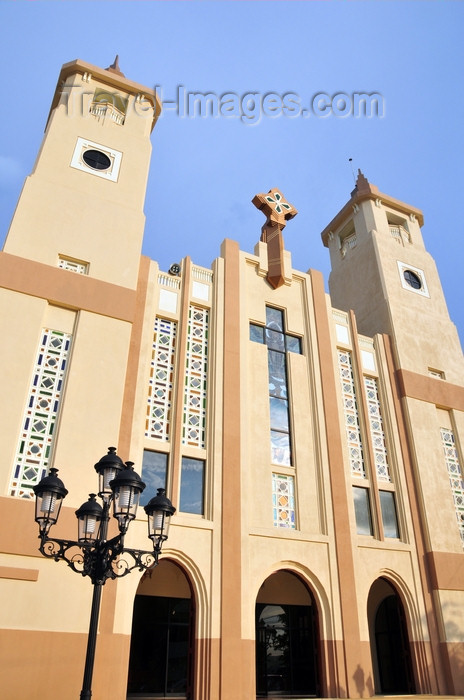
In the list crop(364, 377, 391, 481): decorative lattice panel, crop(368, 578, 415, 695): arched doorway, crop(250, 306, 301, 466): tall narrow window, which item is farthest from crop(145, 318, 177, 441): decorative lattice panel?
crop(368, 578, 415, 695): arched doorway

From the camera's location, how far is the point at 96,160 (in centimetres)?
1462

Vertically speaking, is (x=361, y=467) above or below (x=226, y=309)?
below

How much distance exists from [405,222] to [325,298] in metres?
6.83

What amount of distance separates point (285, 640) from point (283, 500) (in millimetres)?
3897

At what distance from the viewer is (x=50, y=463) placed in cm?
1023

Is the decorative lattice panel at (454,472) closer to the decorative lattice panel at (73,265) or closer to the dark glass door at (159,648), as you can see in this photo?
the dark glass door at (159,648)

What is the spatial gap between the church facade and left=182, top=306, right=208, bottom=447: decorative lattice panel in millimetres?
49

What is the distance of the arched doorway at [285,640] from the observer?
13180mm

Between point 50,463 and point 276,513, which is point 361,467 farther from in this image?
point 50,463

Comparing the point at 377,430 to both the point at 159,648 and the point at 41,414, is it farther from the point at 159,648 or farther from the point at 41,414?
the point at 41,414

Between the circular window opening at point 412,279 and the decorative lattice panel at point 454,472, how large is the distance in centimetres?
543

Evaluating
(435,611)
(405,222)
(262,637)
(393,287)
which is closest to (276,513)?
(262,637)

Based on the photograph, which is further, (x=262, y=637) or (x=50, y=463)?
(x=262, y=637)

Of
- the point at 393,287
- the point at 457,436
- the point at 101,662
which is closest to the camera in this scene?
the point at 101,662
